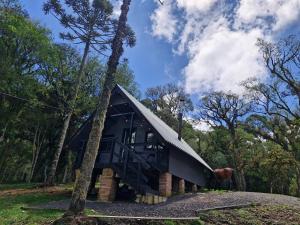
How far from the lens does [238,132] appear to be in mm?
32844

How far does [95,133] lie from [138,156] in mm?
6136

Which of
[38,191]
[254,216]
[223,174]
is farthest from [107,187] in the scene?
[223,174]

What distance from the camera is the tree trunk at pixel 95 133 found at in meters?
8.50

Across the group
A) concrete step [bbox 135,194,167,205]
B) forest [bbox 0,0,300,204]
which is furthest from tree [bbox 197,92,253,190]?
concrete step [bbox 135,194,167,205]

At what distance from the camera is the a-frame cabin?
15.2m

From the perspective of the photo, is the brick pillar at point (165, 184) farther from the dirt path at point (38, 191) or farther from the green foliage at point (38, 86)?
the green foliage at point (38, 86)

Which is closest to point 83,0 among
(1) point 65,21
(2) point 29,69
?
(1) point 65,21

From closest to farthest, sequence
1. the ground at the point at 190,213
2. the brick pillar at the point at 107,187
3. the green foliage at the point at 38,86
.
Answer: the ground at the point at 190,213 → the brick pillar at the point at 107,187 → the green foliage at the point at 38,86

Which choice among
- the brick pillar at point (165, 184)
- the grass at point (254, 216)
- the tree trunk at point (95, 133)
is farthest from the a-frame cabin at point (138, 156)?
the tree trunk at point (95, 133)

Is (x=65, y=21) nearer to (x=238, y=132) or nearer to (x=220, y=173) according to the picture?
(x=220, y=173)

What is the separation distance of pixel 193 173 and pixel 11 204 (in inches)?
479

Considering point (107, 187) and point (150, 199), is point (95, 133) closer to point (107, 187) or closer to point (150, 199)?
point (150, 199)

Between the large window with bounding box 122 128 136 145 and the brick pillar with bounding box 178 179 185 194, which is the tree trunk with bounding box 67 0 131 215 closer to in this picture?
the large window with bounding box 122 128 136 145

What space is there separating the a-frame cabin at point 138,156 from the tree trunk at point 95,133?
226 inches
